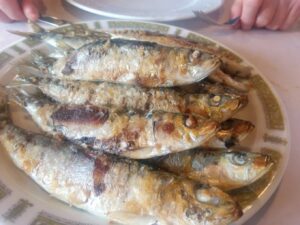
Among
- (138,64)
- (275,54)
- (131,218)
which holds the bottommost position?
(275,54)

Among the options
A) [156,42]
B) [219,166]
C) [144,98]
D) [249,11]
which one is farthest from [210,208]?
[249,11]

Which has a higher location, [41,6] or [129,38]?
[129,38]

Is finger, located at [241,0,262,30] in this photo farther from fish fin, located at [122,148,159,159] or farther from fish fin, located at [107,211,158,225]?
fish fin, located at [107,211,158,225]

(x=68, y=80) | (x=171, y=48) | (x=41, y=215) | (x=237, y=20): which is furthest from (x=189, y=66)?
(x=237, y=20)

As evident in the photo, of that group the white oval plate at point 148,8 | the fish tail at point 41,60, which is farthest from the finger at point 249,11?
the fish tail at point 41,60

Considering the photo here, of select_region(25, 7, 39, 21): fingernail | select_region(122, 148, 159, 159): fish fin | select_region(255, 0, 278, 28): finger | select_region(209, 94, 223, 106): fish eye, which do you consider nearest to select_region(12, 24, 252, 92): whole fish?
select_region(209, 94, 223, 106): fish eye

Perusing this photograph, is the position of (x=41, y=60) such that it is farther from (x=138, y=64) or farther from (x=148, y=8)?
(x=148, y=8)

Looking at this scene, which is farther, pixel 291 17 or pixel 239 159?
pixel 291 17
